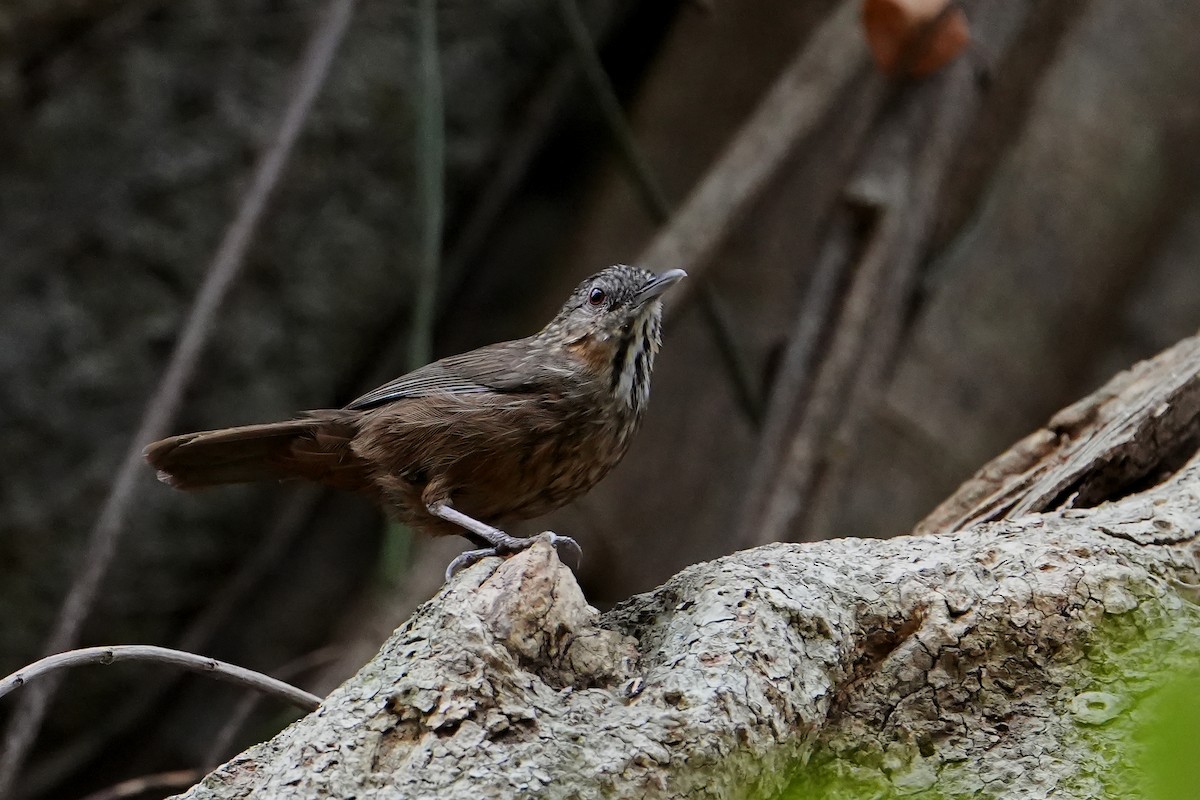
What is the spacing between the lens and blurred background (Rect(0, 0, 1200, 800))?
4516 millimetres

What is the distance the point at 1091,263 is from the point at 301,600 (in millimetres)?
4020

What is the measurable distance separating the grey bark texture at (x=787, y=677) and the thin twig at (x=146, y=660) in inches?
12.7

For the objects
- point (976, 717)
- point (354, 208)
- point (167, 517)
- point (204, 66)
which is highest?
point (204, 66)

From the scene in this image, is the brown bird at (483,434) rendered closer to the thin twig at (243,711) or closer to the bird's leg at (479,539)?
the bird's leg at (479,539)

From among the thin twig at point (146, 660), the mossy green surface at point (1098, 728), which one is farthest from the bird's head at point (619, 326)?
the mossy green surface at point (1098, 728)

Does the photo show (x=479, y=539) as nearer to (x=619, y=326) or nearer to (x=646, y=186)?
(x=619, y=326)

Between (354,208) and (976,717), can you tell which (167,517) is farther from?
(976,717)

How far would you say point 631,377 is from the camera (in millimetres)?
3504

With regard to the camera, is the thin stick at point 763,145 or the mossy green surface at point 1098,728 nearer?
the mossy green surface at point 1098,728

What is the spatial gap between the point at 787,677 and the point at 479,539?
141 centimetres

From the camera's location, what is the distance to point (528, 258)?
227 inches

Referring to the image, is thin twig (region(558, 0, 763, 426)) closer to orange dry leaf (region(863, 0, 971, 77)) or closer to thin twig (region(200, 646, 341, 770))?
orange dry leaf (region(863, 0, 971, 77))

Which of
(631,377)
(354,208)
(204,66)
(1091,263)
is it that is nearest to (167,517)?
(354,208)

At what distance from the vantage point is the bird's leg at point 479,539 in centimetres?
272
